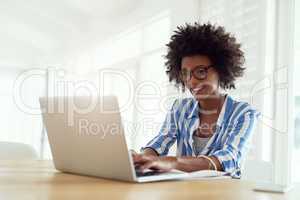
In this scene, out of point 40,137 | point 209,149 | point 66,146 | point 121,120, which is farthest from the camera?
point 40,137

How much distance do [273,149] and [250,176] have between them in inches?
41.7

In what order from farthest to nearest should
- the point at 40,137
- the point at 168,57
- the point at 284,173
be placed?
the point at 40,137
the point at 284,173
the point at 168,57

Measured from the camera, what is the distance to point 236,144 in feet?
5.00

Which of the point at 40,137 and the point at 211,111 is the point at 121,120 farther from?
the point at 40,137

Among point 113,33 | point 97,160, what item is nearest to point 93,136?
point 97,160

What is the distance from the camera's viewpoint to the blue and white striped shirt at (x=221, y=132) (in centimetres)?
148

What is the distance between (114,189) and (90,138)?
8.5 inches

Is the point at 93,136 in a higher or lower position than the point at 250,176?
higher

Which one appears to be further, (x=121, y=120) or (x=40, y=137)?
(x=40, y=137)

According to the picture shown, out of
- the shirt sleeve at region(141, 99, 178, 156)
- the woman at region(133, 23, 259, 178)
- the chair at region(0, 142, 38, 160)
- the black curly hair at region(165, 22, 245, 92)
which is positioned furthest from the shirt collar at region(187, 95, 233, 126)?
the chair at region(0, 142, 38, 160)

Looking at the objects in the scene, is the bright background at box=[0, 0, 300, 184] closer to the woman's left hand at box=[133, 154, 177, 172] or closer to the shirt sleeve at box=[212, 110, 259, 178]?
the shirt sleeve at box=[212, 110, 259, 178]

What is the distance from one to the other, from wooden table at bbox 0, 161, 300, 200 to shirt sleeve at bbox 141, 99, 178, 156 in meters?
0.67

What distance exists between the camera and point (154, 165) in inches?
46.8

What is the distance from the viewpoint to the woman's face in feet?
6.00
